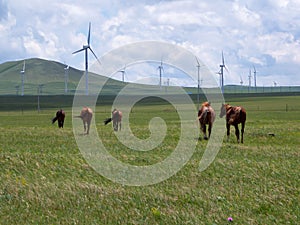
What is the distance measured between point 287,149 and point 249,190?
31.5ft

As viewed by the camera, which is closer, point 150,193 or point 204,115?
point 150,193

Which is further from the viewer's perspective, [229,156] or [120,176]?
[229,156]

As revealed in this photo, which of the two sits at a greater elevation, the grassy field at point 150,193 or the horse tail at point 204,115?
the horse tail at point 204,115

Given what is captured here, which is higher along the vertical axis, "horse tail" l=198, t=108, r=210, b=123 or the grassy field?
"horse tail" l=198, t=108, r=210, b=123

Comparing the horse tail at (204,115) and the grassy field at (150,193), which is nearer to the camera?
the grassy field at (150,193)

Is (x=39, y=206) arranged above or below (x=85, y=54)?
below

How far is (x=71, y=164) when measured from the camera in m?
15.9

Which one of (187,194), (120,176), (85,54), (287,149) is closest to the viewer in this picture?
(187,194)

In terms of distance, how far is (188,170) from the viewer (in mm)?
15055

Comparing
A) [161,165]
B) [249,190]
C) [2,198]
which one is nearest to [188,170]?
[161,165]

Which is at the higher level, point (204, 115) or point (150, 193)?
point (204, 115)

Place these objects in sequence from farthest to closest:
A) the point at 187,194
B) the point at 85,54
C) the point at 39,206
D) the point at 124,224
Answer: the point at 85,54, the point at 187,194, the point at 39,206, the point at 124,224

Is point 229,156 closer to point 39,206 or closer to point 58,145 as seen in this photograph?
point 58,145

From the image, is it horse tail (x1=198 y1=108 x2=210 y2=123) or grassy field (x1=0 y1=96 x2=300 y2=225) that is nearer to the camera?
grassy field (x1=0 y1=96 x2=300 y2=225)
